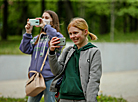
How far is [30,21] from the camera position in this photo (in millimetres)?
3846

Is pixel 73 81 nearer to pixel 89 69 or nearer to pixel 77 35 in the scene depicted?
pixel 89 69

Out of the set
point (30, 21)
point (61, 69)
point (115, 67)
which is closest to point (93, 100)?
point (61, 69)

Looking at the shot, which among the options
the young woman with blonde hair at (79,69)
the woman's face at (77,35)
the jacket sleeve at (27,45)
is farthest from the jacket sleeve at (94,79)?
the jacket sleeve at (27,45)

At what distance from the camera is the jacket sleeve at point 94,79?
2.68 m

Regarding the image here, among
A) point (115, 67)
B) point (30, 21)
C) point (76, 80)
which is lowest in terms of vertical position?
point (115, 67)

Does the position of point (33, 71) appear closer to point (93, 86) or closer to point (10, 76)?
point (93, 86)

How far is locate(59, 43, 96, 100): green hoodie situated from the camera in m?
2.80

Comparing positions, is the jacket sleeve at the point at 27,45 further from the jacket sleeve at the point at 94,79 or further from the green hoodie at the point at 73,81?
the jacket sleeve at the point at 94,79

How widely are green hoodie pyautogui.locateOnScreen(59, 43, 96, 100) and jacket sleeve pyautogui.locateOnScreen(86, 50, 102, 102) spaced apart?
125 mm

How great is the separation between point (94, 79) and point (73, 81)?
250 mm

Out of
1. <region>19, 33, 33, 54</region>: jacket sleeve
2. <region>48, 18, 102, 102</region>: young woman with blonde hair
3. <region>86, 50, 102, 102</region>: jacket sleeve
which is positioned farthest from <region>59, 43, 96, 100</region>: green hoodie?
<region>19, 33, 33, 54</region>: jacket sleeve

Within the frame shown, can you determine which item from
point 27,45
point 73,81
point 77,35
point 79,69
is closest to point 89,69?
point 79,69

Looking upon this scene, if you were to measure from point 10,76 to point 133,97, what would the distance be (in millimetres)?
6114

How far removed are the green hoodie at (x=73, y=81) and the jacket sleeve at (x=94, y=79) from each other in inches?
4.9
